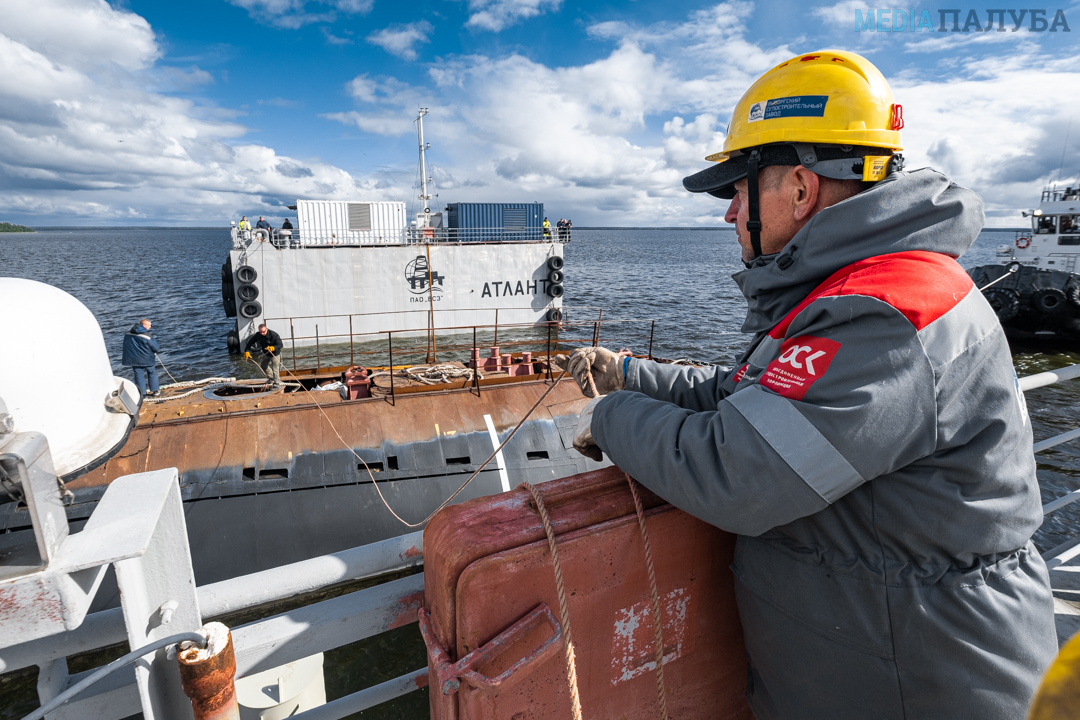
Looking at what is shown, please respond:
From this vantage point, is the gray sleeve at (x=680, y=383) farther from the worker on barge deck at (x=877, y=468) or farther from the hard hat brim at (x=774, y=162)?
the hard hat brim at (x=774, y=162)

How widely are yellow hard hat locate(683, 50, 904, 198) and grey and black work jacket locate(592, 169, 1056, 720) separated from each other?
0.27 meters

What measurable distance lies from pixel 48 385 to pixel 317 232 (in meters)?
25.0

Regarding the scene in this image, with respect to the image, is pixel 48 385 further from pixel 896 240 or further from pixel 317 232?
pixel 317 232

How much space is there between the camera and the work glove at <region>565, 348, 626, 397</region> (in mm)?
2438

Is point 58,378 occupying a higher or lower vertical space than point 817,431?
higher

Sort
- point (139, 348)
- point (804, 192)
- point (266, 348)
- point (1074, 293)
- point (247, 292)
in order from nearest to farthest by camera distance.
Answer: point (804, 192) → point (266, 348) → point (139, 348) → point (247, 292) → point (1074, 293)

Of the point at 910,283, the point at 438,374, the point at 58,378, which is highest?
the point at 910,283

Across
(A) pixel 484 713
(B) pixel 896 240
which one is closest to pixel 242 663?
(A) pixel 484 713

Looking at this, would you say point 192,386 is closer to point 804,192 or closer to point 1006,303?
point 804,192

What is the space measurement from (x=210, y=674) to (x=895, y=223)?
2112mm

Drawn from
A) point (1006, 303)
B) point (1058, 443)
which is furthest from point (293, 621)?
point (1006, 303)

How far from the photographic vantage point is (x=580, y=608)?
1.64 m

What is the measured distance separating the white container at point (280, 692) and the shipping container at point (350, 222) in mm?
21269

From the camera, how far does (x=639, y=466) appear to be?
4.97 feet
